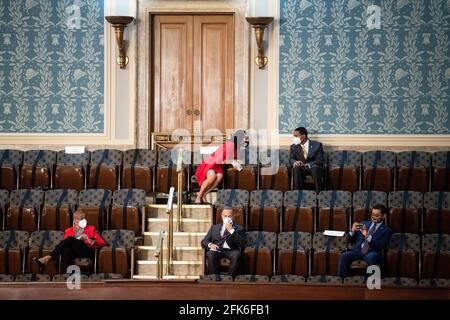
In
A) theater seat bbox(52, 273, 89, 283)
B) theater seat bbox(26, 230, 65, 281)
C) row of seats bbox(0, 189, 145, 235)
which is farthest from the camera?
row of seats bbox(0, 189, 145, 235)

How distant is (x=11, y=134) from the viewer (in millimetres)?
13055

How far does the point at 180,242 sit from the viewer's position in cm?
1157

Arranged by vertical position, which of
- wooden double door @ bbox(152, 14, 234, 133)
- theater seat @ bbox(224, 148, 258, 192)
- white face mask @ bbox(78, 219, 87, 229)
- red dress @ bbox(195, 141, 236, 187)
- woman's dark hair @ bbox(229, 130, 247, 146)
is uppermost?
wooden double door @ bbox(152, 14, 234, 133)

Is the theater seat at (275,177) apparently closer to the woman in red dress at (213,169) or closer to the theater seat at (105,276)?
the woman in red dress at (213,169)

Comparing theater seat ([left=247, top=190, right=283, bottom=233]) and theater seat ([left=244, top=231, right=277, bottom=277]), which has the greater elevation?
theater seat ([left=247, top=190, right=283, bottom=233])

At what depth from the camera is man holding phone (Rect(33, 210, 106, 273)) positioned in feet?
35.6

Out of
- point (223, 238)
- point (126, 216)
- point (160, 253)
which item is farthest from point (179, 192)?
point (160, 253)

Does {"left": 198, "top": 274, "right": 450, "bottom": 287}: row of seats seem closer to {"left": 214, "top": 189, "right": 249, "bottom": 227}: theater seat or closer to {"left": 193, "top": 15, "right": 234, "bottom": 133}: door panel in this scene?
{"left": 214, "top": 189, "right": 249, "bottom": 227}: theater seat

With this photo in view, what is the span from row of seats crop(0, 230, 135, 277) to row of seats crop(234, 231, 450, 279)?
3.40 feet

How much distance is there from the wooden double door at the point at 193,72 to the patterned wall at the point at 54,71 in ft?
2.00

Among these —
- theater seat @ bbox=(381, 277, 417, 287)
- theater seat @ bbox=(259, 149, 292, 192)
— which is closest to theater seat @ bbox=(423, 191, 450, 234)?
theater seat @ bbox=(381, 277, 417, 287)

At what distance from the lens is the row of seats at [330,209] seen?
11.4m

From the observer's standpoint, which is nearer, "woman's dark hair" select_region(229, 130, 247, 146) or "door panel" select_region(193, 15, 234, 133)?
"woman's dark hair" select_region(229, 130, 247, 146)
